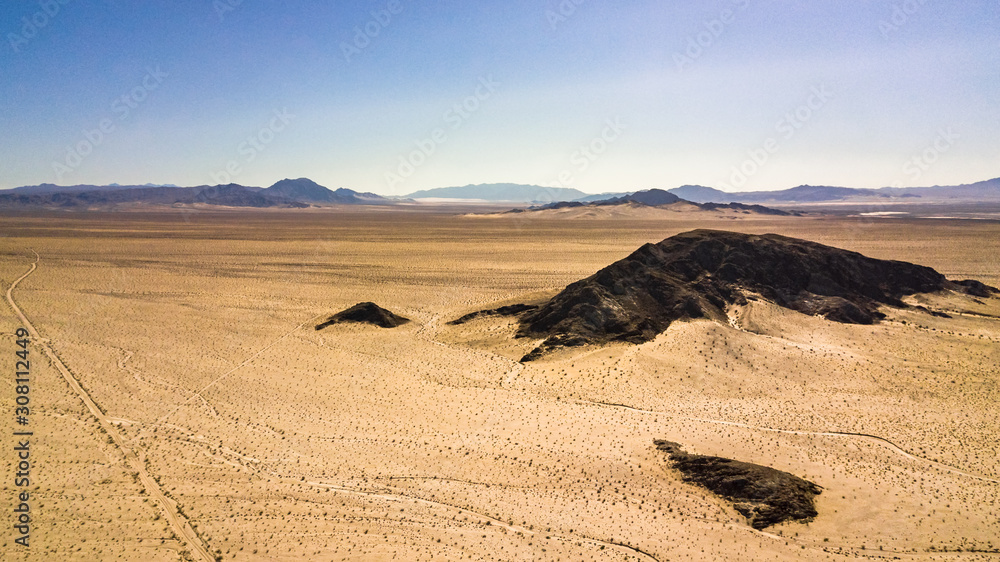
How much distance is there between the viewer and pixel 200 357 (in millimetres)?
25438

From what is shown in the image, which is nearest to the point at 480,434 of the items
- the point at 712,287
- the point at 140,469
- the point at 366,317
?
the point at 140,469

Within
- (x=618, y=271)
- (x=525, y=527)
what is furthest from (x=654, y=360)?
(x=525, y=527)

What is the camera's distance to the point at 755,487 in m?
14.0

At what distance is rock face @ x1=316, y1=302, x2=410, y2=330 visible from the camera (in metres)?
30.7

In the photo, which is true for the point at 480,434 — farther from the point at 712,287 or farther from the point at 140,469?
the point at 712,287

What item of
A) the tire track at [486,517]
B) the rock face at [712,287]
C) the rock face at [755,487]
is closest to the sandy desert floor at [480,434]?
the tire track at [486,517]

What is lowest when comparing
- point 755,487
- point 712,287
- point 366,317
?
point 755,487

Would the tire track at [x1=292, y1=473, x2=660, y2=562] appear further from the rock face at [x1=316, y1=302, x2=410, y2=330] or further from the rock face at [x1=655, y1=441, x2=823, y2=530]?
→ the rock face at [x1=316, y1=302, x2=410, y2=330]

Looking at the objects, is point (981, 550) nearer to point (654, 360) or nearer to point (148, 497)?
point (654, 360)

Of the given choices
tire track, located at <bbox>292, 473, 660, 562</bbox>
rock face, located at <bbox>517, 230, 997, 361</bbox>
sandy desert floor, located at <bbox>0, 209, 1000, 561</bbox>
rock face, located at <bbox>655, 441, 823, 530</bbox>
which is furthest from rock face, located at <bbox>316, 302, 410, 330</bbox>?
rock face, located at <bbox>655, 441, 823, 530</bbox>

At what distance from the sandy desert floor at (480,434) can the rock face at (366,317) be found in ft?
3.27

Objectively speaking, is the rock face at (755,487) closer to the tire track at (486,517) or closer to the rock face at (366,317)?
the tire track at (486,517)

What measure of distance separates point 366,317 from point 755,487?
2245cm

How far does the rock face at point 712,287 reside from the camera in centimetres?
2662
